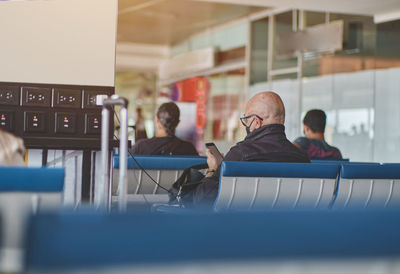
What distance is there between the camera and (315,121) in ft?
20.6

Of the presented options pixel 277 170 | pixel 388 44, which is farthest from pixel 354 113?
pixel 277 170

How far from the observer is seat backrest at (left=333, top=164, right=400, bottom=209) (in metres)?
3.69

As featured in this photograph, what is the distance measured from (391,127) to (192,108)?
9.19 meters

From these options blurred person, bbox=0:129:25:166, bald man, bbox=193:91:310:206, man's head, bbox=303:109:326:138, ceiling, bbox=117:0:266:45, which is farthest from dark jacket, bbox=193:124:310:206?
ceiling, bbox=117:0:266:45

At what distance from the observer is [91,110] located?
4535 mm

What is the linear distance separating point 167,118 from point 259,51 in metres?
8.93

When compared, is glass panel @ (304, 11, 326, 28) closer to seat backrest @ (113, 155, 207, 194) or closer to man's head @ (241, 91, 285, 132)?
seat backrest @ (113, 155, 207, 194)

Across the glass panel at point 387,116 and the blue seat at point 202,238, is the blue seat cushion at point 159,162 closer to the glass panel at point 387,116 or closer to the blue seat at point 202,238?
the blue seat at point 202,238

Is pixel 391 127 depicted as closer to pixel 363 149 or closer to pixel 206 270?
pixel 363 149

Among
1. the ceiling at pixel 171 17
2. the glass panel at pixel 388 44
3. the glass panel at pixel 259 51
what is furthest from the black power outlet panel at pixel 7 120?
the glass panel at pixel 259 51

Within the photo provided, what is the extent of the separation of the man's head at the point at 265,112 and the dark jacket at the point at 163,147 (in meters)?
1.97

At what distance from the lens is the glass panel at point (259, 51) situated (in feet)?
46.1

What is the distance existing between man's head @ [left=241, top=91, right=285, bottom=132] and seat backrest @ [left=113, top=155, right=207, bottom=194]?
Answer: 102cm

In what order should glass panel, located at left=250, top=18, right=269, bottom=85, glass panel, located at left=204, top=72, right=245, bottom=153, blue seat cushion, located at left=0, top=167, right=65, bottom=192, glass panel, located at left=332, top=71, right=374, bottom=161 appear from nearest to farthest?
blue seat cushion, located at left=0, top=167, right=65, bottom=192 → glass panel, located at left=332, top=71, right=374, bottom=161 → glass panel, located at left=250, top=18, right=269, bottom=85 → glass panel, located at left=204, top=72, right=245, bottom=153
